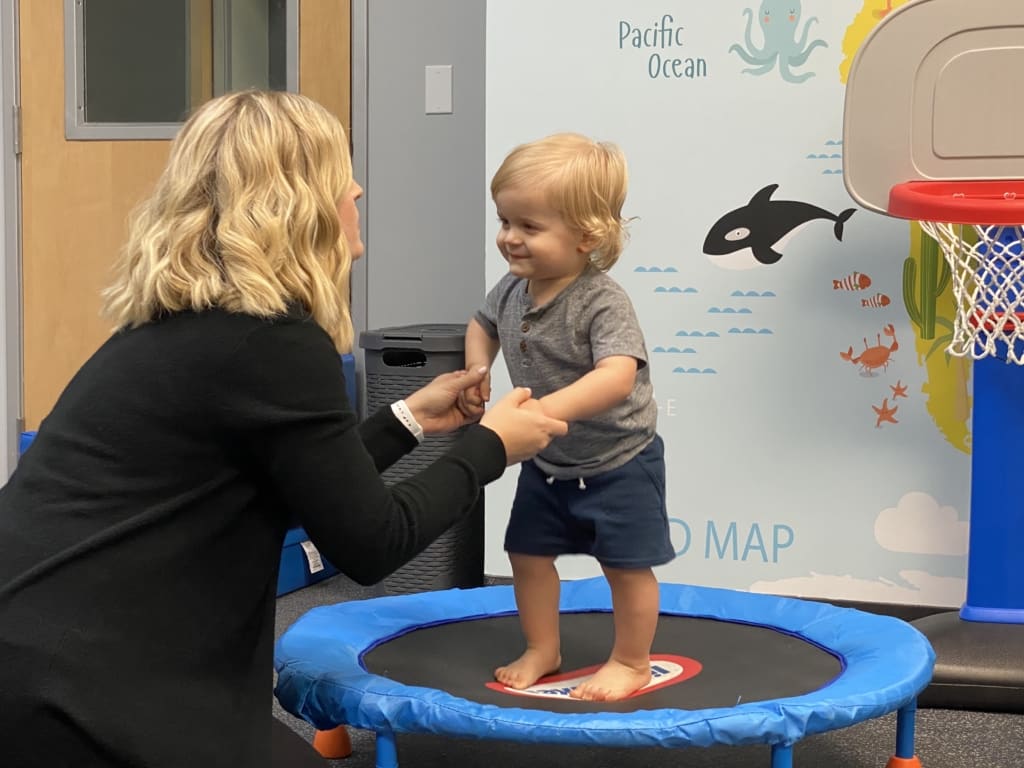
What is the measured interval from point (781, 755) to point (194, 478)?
834 millimetres

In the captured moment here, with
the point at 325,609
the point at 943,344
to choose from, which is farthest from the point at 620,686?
the point at 943,344

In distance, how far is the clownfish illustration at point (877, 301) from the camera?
8.92 feet

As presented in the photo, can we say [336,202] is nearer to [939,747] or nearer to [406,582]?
[939,747]

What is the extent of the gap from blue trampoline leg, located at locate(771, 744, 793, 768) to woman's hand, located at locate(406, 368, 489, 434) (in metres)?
0.63

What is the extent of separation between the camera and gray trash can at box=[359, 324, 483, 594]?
9.86 ft

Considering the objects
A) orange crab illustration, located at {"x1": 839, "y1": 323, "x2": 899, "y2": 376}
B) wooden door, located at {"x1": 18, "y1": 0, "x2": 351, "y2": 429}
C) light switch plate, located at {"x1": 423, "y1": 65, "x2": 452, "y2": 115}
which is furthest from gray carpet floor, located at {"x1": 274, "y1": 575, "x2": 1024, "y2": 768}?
wooden door, located at {"x1": 18, "y1": 0, "x2": 351, "y2": 429}

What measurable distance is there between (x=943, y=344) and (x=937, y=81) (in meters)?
0.59

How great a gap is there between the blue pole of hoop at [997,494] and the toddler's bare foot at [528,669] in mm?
981

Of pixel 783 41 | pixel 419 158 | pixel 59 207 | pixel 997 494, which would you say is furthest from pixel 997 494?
pixel 59 207

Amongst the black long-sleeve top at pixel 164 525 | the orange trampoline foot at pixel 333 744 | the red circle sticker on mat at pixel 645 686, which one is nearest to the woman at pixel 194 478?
the black long-sleeve top at pixel 164 525

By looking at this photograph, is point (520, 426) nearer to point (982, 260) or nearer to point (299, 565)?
point (982, 260)

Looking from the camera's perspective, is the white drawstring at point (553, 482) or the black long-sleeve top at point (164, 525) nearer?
the black long-sleeve top at point (164, 525)

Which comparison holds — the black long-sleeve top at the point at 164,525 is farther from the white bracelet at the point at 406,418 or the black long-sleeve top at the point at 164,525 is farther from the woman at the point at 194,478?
the white bracelet at the point at 406,418

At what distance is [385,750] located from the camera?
1.69 metres
